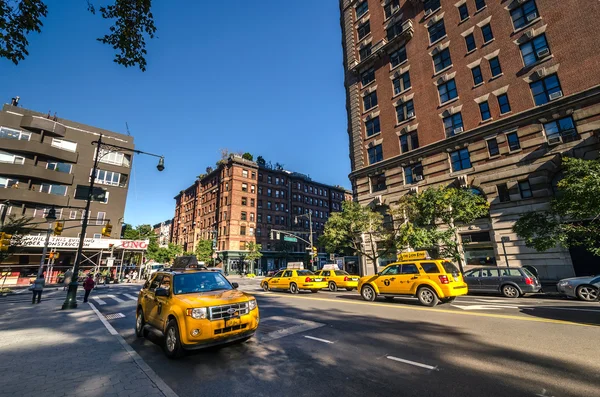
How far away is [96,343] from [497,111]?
2730 centimetres

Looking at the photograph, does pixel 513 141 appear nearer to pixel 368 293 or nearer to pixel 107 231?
pixel 368 293

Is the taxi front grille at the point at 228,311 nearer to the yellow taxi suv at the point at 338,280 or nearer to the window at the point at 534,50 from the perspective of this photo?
the yellow taxi suv at the point at 338,280

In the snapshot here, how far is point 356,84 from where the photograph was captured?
32.0 metres

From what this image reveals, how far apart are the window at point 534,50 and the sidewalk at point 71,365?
1112 inches

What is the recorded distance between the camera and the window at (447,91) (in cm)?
2392

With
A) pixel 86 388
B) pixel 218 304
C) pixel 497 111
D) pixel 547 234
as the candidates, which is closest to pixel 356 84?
pixel 497 111

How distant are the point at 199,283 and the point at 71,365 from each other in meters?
2.77

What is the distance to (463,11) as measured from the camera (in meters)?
24.5

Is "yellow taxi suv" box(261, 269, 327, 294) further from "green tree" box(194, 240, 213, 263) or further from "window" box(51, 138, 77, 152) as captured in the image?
"window" box(51, 138, 77, 152)

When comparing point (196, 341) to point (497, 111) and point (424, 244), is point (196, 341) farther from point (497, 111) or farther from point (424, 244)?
point (497, 111)

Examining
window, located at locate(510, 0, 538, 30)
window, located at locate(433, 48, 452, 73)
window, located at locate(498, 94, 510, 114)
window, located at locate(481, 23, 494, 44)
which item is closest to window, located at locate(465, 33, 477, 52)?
window, located at locate(481, 23, 494, 44)

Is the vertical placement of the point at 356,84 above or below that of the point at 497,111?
above

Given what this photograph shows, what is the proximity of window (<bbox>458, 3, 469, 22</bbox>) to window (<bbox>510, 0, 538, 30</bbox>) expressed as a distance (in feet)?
12.0

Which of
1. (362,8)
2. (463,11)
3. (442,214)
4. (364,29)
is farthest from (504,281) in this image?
(362,8)
